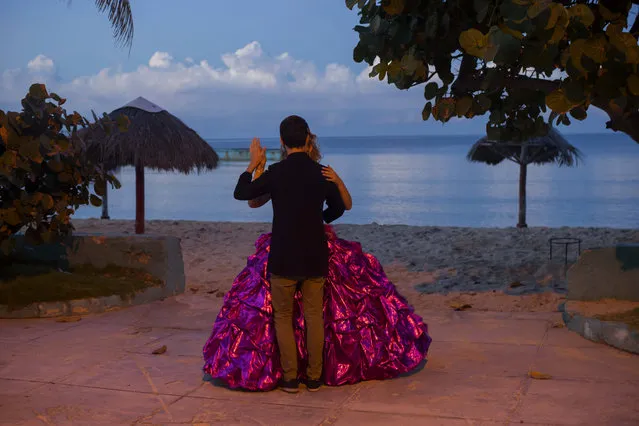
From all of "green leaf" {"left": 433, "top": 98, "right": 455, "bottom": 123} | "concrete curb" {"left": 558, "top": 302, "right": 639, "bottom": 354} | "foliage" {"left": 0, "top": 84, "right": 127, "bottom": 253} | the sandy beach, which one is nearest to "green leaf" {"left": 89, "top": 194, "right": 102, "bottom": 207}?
"foliage" {"left": 0, "top": 84, "right": 127, "bottom": 253}

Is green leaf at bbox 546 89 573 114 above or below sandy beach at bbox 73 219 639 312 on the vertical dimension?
above

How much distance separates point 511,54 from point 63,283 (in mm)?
4887

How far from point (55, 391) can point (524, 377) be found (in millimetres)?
2898

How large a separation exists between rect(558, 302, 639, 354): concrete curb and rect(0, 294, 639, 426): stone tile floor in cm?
7

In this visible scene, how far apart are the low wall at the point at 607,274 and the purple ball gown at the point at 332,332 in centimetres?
217

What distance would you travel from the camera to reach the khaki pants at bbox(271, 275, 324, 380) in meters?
4.88

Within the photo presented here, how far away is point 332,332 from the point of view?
5.04 meters

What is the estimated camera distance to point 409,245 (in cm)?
1368

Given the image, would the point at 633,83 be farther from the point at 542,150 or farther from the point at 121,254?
the point at 542,150

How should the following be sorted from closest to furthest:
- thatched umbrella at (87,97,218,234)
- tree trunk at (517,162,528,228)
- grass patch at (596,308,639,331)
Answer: grass patch at (596,308,639,331) → thatched umbrella at (87,97,218,234) → tree trunk at (517,162,528,228)

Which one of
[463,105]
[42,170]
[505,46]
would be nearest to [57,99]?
[42,170]

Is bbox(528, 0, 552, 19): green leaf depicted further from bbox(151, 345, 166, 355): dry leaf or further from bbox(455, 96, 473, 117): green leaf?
bbox(151, 345, 166, 355): dry leaf

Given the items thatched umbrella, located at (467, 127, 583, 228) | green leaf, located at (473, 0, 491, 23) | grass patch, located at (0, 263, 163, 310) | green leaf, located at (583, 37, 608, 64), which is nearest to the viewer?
green leaf, located at (583, 37, 608, 64)

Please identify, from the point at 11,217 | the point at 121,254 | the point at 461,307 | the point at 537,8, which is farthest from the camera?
the point at 121,254
